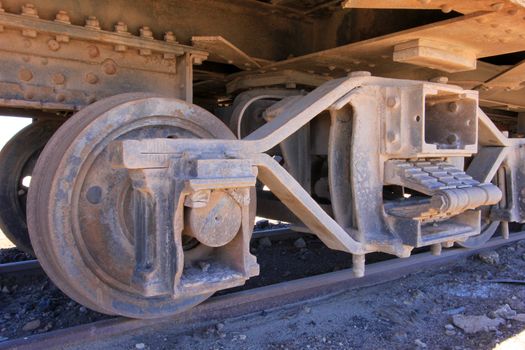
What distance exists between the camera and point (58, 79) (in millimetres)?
A: 2217

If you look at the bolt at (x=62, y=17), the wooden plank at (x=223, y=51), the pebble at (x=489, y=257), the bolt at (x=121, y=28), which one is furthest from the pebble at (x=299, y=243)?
the bolt at (x=62, y=17)

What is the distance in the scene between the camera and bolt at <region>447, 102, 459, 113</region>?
2787 mm

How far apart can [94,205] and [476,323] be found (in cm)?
236

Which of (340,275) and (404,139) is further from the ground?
(404,139)

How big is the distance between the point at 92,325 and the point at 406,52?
2.19 meters

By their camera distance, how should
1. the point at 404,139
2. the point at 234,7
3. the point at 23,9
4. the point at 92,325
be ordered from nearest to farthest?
the point at 23,9, the point at 92,325, the point at 404,139, the point at 234,7

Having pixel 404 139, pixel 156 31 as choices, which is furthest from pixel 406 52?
pixel 156 31

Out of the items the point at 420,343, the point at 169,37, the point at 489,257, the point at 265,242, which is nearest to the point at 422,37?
the point at 169,37

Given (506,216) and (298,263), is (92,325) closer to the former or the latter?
(298,263)

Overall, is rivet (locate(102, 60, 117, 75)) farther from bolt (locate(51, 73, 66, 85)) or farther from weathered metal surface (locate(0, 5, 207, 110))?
bolt (locate(51, 73, 66, 85))

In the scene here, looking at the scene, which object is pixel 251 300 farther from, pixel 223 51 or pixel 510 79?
pixel 510 79

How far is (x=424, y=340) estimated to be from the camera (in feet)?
8.71

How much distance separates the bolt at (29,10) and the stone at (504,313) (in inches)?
125

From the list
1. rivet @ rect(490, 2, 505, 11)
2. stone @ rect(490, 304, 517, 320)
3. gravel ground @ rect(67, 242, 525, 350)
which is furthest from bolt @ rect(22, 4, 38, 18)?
stone @ rect(490, 304, 517, 320)
